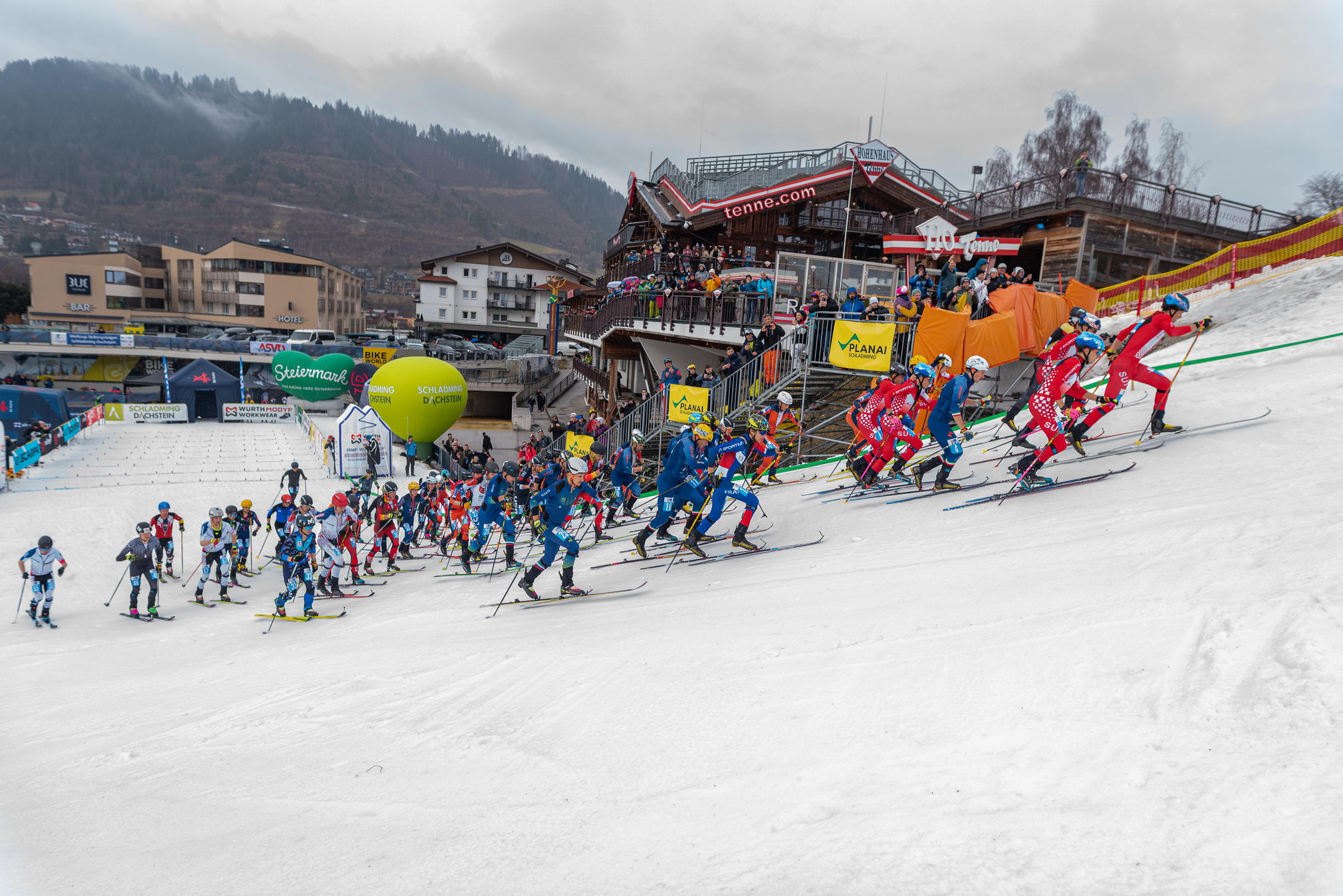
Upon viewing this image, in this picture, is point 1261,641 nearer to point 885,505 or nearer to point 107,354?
point 885,505

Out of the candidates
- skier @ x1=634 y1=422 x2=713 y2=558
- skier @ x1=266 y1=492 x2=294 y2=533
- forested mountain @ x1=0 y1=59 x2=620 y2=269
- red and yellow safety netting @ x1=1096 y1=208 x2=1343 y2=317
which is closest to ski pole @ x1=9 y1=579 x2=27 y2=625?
skier @ x1=266 y1=492 x2=294 y2=533

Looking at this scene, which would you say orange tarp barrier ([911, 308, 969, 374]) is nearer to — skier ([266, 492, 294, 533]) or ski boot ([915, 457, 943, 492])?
ski boot ([915, 457, 943, 492])

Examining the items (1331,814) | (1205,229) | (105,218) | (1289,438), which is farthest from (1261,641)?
(105,218)

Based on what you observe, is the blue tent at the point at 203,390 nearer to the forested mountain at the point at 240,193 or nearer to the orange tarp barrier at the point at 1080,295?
the orange tarp barrier at the point at 1080,295

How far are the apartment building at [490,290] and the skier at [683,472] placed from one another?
203ft

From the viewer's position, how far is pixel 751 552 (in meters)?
8.98

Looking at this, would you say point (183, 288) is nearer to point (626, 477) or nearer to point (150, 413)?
point (150, 413)

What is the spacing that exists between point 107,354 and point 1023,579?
5334 cm

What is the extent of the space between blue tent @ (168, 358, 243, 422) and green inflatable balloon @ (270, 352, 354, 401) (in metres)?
2.45

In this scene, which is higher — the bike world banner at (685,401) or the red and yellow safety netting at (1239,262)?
the red and yellow safety netting at (1239,262)

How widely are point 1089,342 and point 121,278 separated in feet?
266

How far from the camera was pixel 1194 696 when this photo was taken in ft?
12.5

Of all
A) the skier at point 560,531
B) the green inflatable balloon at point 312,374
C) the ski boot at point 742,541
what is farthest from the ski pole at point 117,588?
the green inflatable balloon at point 312,374

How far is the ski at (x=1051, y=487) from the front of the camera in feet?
27.2
